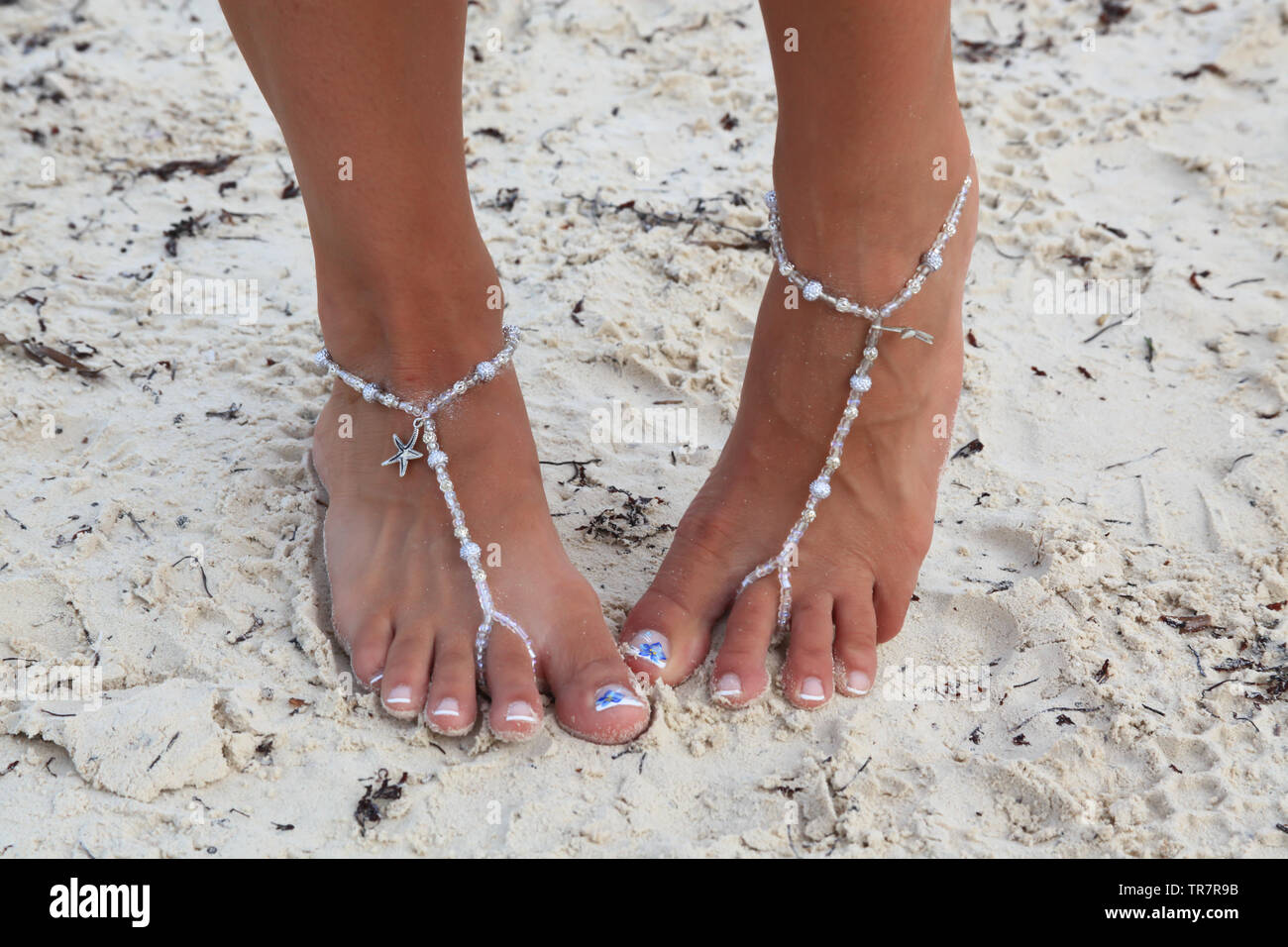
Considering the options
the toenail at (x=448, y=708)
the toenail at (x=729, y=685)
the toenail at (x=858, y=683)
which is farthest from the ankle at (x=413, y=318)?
the toenail at (x=858, y=683)

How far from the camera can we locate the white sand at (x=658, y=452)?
1310mm

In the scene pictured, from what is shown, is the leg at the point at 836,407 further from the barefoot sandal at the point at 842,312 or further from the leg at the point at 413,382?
the leg at the point at 413,382

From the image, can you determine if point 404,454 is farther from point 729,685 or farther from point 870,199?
point 870,199

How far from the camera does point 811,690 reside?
4.80 ft

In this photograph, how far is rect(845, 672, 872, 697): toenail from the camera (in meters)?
1.49

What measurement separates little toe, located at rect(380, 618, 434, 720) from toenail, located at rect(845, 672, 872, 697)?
54cm

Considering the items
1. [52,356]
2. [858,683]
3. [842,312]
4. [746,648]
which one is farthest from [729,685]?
[52,356]

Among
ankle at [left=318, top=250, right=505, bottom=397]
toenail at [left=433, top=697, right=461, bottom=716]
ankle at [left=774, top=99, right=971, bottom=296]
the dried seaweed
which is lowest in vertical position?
toenail at [left=433, top=697, right=461, bottom=716]

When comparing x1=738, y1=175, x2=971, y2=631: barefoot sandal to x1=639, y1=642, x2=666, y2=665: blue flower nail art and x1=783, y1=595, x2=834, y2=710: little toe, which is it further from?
x1=639, y1=642, x2=666, y2=665: blue flower nail art

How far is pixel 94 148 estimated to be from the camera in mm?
2584

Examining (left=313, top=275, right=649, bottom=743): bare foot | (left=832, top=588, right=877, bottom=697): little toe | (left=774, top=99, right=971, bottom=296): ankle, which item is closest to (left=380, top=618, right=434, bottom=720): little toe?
(left=313, top=275, right=649, bottom=743): bare foot

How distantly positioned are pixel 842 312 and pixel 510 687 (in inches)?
25.5
